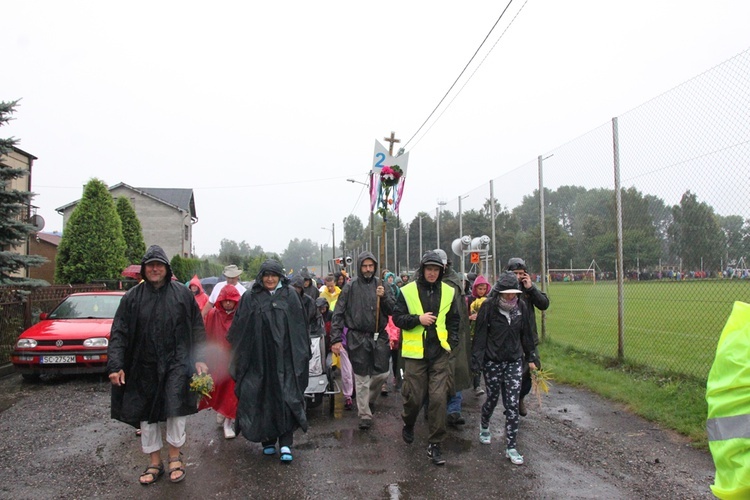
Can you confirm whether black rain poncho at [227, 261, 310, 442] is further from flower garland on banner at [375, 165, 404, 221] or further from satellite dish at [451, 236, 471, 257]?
satellite dish at [451, 236, 471, 257]

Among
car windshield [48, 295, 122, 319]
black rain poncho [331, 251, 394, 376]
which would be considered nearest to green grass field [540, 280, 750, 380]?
black rain poncho [331, 251, 394, 376]

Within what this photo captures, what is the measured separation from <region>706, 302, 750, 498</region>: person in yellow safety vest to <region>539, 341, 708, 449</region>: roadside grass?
407 cm

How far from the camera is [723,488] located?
1.93m

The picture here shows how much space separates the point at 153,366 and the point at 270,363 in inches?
41.1

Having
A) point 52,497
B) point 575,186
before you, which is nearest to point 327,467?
point 52,497

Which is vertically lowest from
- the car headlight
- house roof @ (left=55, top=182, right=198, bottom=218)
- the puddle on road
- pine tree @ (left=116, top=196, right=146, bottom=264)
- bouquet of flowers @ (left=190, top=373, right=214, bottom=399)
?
the puddle on road

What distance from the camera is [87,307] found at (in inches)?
404

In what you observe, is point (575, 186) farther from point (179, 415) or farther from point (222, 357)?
point (179, 415)

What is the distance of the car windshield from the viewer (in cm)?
1004

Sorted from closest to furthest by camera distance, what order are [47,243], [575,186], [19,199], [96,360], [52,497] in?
[52,497] < [96,360] < [575,186] < [19,199] < [47,243]

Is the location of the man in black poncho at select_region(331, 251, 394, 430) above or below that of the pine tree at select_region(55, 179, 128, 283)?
below

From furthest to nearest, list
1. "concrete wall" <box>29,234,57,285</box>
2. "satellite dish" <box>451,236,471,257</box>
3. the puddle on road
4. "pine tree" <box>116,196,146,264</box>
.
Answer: "concrete wall" <box>29,234,57,285</box> → "pine tree" <box>116,196,146,264</box> → "satellite dish" <box>451,236,471,257</box> → the puddle on road

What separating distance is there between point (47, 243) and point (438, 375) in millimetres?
36775

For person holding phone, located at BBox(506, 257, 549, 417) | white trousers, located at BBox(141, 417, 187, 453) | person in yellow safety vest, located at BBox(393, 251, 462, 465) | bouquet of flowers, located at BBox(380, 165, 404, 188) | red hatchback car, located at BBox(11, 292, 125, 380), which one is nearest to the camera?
white trousers, located at BBox(141, 417, 187, 453)
